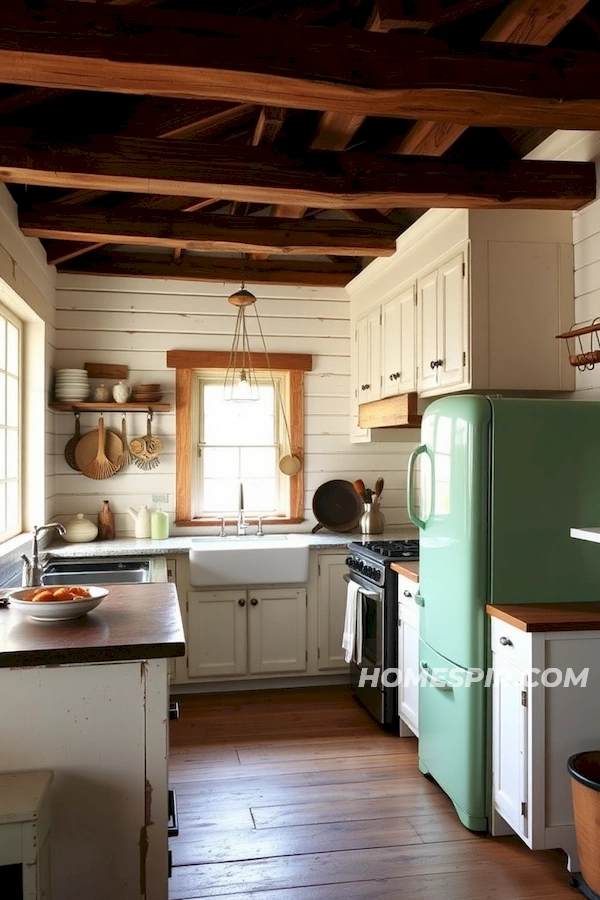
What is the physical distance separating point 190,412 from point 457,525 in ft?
8.18

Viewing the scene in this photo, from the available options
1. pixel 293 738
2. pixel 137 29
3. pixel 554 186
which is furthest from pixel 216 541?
pixel 137 29

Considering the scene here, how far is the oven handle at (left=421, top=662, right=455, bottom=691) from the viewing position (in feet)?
9.45

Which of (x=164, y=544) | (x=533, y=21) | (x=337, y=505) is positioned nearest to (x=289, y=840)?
(x=164, y=544)

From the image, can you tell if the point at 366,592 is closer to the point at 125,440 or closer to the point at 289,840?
the point at 289,840

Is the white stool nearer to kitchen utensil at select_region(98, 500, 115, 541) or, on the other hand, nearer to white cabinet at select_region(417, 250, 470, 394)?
white cabinet at select_region(417, 250, 470, 394)

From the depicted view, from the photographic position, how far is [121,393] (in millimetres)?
4562

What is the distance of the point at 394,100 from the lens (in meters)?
2.18

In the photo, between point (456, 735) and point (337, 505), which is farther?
point (337, 505)

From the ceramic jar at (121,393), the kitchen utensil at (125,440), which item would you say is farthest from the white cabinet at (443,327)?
the kitchen utensil at (125,440)

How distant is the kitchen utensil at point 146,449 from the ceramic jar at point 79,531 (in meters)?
0.51

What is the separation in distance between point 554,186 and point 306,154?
3.38 feet

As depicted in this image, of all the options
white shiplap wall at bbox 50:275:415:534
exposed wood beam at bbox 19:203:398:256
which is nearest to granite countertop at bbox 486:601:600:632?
white shiplap wall at bbox 50:275:415:534

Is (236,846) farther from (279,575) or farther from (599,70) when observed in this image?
(599,70)

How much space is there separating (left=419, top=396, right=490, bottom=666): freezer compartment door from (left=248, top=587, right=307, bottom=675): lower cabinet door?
1.37 m
